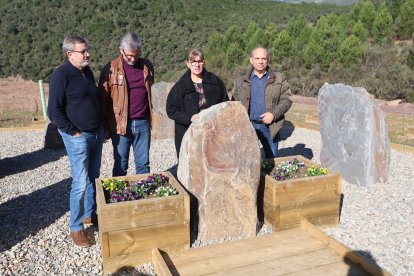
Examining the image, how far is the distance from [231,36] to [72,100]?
22.1 meters

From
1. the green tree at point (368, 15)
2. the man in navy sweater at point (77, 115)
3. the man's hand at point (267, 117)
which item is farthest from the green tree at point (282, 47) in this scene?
the man in navy sweater at point (77, 115)

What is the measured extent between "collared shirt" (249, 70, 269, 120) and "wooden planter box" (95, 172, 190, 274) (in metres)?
1.44

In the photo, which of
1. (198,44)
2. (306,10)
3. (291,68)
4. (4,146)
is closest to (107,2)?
(198,44)

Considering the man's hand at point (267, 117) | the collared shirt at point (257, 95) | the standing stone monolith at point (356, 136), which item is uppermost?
the collared shirt at point (257, 95)

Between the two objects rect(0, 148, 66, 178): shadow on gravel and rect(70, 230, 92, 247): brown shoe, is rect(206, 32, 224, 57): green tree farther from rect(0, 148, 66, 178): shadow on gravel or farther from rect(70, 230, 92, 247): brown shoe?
rect(70, 230, 92, 247): brown shoe

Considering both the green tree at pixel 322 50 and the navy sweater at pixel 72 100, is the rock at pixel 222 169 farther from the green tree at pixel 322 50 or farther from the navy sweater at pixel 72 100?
the green tree at pixel 322 50

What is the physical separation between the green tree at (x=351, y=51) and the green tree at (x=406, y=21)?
594cm

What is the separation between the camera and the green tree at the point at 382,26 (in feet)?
73.4

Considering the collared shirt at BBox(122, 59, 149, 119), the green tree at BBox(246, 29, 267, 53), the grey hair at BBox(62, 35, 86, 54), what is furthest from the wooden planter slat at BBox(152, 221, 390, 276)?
the green tree at BBox(246, 29, 267, 53)

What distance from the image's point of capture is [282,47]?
838 inches

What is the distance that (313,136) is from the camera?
864 centimetres

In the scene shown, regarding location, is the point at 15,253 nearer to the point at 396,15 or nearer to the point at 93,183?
the point at 93,183

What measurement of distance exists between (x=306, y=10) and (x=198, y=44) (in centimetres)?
1894

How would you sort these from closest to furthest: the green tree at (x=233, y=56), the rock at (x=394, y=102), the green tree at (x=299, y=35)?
1. the rock at (x=394, y=102)
2. the green tree at (x=299, y=35)
3. the green tree at (x=233, y=56)
